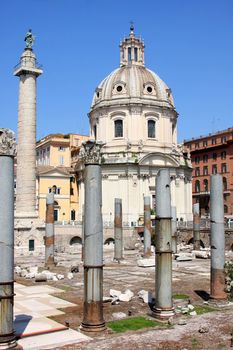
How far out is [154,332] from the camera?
11.8 meters

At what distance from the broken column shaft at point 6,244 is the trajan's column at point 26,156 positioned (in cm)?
2821

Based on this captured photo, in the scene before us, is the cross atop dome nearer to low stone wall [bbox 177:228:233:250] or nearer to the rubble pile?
low stone wall [bbox 177:228:233:250]

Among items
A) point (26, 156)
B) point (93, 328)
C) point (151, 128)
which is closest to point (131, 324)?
point (93, 328)

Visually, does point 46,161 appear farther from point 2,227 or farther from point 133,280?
point 2,227

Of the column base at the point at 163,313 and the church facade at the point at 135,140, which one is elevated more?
the church facade at the point at 135,140

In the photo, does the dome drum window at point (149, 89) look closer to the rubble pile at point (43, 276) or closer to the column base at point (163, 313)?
the rubble pile at point (43, 276)

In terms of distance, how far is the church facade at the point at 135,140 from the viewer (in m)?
58.4

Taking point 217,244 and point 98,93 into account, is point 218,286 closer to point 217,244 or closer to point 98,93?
point 217,244

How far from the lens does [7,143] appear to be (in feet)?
36.3

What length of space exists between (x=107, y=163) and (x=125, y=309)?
44353mm

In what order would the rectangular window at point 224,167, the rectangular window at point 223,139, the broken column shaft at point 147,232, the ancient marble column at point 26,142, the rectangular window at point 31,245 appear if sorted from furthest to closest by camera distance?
1. the rectangular window at point 223,139
2. the rectangular window at point 224,167
3. the rectangular window at point 31,245
4. the ancient marble column at point 26,142
5. the broken column shaft at point 147,232

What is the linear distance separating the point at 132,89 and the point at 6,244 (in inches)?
2078

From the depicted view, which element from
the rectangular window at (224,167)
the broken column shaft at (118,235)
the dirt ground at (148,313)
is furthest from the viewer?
the rectangular window at (224,167)

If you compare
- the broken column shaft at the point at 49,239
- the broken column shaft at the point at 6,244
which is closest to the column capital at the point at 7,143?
the broken column shaft at the point at 6,244
